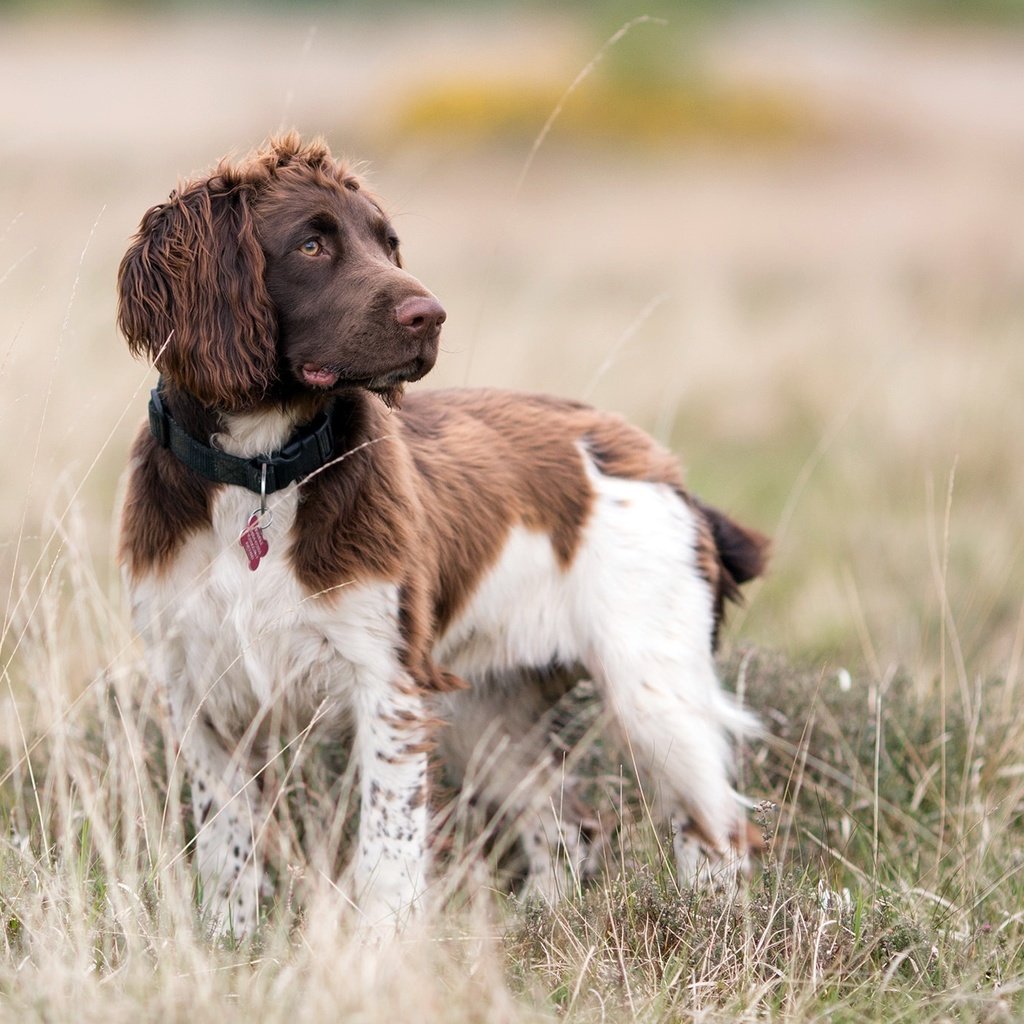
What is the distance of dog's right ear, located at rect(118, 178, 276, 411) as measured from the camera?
3.16 metres

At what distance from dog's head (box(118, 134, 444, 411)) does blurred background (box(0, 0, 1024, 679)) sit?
202mm

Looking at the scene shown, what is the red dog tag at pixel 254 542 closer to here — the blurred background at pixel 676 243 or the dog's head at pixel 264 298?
the dog's head at pixel 264 298

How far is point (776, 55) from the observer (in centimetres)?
3228

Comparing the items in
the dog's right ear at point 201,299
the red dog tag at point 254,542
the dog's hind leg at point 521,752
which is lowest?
the dog's hind leg at point 521,752

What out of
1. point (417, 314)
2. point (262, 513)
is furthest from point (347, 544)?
point (417, 314)

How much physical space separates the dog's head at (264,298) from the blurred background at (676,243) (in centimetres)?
20

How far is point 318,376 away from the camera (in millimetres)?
3203

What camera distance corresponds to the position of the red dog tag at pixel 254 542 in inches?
128

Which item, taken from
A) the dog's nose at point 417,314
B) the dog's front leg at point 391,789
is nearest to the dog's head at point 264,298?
the dog's nose at point 417,314

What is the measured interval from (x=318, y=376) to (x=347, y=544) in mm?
383

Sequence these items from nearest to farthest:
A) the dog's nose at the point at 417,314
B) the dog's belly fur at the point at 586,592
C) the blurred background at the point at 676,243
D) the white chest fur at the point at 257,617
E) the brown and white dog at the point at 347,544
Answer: the dog's nose at the point at 417,314 → the brown and white dog at the point at 347,544 → the white chest fur at the point at 257,617 → the dog's belly fur at the point at 586,592 → the blurred background at the point at 676,243

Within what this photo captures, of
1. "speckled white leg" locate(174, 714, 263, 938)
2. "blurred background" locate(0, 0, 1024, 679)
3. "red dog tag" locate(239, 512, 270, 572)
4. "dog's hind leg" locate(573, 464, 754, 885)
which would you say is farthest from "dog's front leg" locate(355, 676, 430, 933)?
"blurred background" locate(0, 0, 1024, 679)

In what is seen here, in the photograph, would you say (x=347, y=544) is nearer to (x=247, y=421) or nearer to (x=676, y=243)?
(x=247, y=421)

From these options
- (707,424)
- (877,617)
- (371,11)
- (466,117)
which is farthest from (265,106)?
(371,11)
